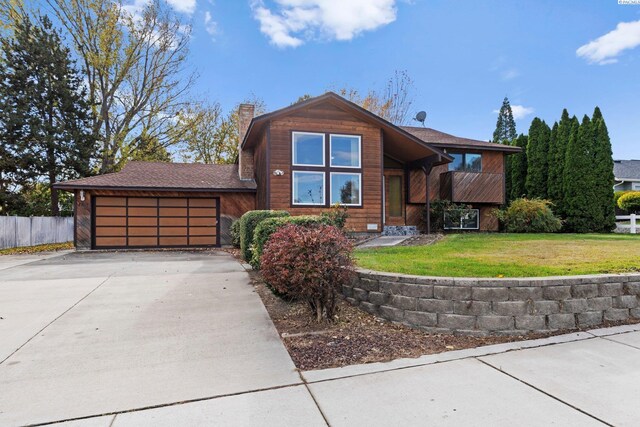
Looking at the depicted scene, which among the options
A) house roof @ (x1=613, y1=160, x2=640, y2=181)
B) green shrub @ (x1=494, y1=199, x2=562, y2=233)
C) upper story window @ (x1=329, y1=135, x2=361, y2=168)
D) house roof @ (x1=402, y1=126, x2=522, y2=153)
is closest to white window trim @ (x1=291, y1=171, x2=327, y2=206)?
upper story window @ (x1=329, y1=135, x2=361, y2=168)

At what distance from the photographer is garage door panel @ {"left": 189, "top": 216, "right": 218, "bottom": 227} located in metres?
13.7

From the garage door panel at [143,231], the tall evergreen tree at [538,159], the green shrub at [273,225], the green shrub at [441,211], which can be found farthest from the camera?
the tall evergreen tree at [538,159]

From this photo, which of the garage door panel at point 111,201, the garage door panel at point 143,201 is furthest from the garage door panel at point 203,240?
the garage door panel at point 111,201

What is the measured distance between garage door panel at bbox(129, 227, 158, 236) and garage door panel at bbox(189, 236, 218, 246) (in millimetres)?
1387

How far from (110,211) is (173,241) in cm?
250

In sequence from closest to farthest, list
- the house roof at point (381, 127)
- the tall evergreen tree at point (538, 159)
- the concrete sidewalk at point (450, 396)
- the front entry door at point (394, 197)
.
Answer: the concrete sidewalk at point (450, 396), the house roof at point (381, 127), the front entry door at point (394, 197), the tall evergreen tree at point (538, 159)

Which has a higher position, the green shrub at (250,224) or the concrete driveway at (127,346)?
the green shrub at (250,224)

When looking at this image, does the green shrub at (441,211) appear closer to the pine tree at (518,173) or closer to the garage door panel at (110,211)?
the pine tree at (518,173)

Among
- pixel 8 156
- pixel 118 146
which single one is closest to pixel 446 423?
pixel 8 156

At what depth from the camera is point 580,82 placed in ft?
52.8

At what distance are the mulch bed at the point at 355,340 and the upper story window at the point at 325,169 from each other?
6948mm

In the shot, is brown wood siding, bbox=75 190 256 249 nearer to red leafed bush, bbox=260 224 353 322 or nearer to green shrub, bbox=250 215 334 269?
green shrub, bbox=250 215 334 269

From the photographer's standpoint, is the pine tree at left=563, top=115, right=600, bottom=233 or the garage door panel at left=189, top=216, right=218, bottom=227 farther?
the pine tree at left=563, top=115, right=600, bottom=233

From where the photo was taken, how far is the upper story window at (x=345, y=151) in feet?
37.6
